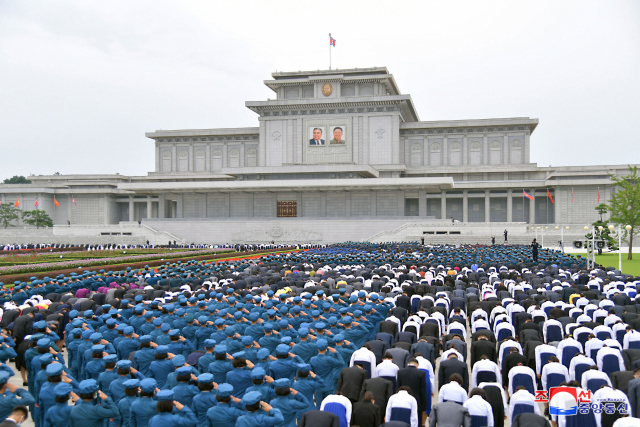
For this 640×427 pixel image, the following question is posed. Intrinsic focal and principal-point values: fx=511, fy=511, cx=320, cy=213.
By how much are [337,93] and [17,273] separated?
5391cm

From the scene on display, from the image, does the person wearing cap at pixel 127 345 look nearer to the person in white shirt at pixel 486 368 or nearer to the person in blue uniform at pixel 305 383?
the person in blue uniform at pixel 305 383

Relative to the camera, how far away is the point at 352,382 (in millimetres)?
8336

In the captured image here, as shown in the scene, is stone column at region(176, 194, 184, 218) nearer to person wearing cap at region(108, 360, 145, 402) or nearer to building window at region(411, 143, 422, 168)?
building window at region(411, 143, 422, 168)

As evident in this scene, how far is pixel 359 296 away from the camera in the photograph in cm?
1489

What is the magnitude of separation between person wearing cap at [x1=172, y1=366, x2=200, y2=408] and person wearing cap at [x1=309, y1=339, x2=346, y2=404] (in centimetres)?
223

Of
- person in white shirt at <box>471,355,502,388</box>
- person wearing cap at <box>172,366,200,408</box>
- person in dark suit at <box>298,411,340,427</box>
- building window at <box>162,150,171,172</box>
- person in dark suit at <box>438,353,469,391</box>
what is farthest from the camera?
building window at <box>162,150,171,172</box>

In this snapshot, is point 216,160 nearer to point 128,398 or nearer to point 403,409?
point 128,398

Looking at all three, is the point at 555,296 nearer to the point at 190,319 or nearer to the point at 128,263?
the point at 190,319

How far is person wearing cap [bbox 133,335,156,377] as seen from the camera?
915cm

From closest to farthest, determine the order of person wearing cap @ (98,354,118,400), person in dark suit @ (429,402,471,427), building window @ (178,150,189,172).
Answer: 1. person in dark suit @ (429,402,471,427)
2. person wearing cap @ (98,354,118,400)
3. building window @ (178,150,189,172)

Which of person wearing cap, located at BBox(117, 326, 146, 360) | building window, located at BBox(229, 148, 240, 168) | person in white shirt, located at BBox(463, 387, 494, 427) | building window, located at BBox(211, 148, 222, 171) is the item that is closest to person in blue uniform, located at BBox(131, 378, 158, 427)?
person wearing cap, located at BBox(117, 326, 146, 360)

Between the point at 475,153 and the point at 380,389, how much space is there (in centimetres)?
7114

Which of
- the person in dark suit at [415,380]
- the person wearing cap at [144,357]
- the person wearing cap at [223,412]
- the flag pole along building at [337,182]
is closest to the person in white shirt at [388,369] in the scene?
the person in dark suit at [415,380]

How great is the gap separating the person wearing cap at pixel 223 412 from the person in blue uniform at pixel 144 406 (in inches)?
30.7
